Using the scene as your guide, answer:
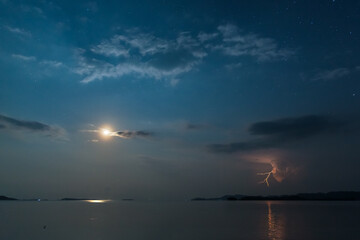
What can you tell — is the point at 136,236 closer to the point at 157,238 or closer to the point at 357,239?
the point at 157,238

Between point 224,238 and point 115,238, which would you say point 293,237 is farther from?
point 115,238

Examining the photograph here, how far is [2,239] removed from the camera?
49.8m

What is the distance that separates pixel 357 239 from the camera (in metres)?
49.7

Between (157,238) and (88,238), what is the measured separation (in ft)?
38.6

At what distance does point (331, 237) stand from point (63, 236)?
157 ft

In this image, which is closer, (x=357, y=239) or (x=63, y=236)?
(x=357, y=239)

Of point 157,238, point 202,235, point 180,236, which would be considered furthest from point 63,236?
point 202,235

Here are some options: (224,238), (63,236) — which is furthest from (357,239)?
(63,236)

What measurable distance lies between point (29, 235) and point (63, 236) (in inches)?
278

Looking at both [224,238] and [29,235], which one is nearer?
[224,238]

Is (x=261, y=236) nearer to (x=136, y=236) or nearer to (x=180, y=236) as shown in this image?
(x=180, y=236)

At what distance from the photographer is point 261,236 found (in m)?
52.7

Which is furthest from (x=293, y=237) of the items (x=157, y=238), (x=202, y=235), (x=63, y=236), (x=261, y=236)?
(x=63, y=236)

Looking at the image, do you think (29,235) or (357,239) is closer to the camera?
(357,239)
